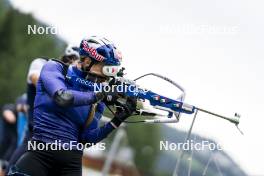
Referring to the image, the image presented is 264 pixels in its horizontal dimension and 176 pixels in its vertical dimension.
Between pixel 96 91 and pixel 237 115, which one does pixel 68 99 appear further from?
pixel 237 115

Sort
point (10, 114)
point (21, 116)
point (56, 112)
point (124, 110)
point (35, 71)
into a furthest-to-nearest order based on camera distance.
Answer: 1. point (10, 114)
2. point (21, 116)
3. point (35, 71)
4. point (124, 110)
5. point (56, 112)

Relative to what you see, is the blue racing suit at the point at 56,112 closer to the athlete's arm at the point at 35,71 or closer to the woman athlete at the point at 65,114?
the woman athlete at the point at 65,114

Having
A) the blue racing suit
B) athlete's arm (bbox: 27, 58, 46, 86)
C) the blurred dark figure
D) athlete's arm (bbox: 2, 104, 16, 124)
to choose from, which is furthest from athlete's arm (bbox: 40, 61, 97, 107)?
athlete's arm (bbox: 2, 104, 16, 124)

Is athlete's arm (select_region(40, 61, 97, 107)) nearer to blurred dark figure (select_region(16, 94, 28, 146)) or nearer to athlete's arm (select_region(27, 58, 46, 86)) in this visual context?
athlete's arm (select_region(27, 58, 46, 86))

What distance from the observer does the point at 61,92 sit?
6137 mm

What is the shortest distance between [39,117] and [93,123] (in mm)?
522

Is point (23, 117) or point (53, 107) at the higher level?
point (53, 107)

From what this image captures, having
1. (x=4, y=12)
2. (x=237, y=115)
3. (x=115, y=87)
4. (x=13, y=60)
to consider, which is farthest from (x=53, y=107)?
(x=4, y=12)

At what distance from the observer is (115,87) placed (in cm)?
647

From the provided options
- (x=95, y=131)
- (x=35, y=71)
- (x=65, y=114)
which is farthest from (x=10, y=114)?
(x=65, y=114)

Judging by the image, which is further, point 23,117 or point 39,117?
point 23,117

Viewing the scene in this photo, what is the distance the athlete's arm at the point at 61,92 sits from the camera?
6.10 meters

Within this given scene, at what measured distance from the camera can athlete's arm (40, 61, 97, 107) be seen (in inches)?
240

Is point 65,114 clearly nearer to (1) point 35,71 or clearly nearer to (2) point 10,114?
(1) point 35,71
